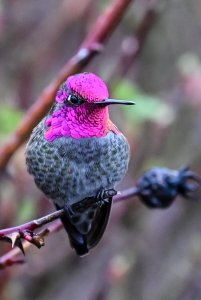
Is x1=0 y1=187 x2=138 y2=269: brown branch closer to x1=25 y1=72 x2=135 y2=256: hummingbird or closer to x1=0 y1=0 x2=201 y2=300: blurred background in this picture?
x1=25 y1=72 x2=135 y2=256: hummingbird

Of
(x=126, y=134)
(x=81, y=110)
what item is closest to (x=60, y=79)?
(x=81, y=110)

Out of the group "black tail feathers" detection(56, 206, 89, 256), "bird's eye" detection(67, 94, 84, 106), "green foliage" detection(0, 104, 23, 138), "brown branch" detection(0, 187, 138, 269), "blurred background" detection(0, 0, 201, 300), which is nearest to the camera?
"brown branch" detection(0, 187, 138, 269)

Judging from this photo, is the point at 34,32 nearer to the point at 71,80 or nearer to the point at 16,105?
the point at 16,105

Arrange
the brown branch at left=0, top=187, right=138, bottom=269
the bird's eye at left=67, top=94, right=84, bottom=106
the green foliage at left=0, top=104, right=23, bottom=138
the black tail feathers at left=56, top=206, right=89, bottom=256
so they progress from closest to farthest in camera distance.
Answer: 1. the brown branch at left=0, top=187, right=138, bottom=269
2. the bird's eye at left=67, top=94, right=84, bottom=106
3. the black tail feathers at left=56, top=206, right=89, bottom=256
4. the green foliage at left=0, top=104, right=23, bottom=138

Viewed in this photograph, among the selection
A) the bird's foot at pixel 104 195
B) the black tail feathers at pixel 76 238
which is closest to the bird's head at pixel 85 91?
the bird's foot at pixel 104 195

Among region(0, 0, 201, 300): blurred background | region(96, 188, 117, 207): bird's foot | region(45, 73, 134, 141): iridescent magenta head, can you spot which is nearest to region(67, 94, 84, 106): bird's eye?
region(45, 73, 134, 141): iridescent magenta head

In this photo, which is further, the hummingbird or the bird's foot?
the hummingbird

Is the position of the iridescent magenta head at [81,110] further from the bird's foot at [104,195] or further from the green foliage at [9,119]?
the green foliage at [9,119]
